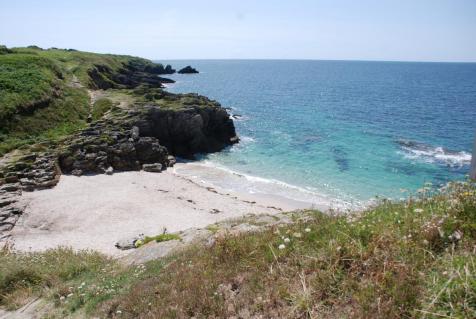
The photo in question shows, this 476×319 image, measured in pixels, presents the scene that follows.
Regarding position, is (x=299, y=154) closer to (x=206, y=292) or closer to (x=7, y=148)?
(x=7, y=148)

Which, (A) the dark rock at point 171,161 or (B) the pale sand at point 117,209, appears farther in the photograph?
(A) the dark rock at point 171,161

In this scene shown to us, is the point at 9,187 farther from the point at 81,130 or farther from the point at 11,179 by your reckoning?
the point at 81,130

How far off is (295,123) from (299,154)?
63.8ft

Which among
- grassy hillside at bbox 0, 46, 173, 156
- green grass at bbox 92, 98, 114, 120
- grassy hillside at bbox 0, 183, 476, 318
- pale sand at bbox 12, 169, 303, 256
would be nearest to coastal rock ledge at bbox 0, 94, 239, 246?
pale sand at bbox 12, 169, 303, 256

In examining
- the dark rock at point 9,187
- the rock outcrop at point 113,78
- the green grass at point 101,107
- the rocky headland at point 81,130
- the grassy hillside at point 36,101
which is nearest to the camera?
the dark rock at point 9,187

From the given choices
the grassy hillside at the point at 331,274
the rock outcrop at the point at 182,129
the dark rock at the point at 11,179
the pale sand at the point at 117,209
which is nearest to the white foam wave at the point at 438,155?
the pale sand at the point at 117,209

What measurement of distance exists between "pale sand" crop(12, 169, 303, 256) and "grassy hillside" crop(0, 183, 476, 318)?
1166cm

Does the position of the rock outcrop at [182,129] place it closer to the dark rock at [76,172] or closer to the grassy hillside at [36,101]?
the grassy hillside at [36,101]

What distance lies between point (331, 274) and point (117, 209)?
22.0m

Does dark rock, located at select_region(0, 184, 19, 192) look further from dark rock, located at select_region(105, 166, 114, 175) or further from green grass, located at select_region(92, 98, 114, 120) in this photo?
green grass, located at select_region(92, 98, 114, 120)

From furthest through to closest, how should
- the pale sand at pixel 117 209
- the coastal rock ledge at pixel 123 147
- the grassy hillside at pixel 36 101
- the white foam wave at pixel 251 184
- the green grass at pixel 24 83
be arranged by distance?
the green grass at pixel 24 83, the grassy hillside at pixel 36 101, the white foam wave at pixel 251 184, the coastal rock ledge at pixel 123 147, the pale sand at pixel 117 209

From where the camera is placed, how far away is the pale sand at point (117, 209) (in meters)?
20.9

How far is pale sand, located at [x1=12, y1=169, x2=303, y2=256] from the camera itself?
20853 mm

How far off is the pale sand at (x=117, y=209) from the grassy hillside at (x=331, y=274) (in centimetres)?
1166
